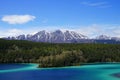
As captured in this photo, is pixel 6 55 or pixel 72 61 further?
pixel 6 55

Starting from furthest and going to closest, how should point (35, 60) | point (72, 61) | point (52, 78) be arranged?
point (35, 60) → point (72, 61) → point (52, 78)

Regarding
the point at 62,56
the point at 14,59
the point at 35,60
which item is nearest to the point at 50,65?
the point at 62,56

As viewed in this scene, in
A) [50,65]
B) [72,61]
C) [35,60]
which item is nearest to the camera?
[50,65]

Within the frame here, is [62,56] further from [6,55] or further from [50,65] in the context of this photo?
[6,55]

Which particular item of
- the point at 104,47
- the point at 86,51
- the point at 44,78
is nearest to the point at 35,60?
the point at 86,51

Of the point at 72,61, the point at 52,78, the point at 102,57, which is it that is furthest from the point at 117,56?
the point at 52,78

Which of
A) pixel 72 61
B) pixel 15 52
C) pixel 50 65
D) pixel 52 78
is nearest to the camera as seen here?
pixel 52 78

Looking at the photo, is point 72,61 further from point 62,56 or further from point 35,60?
point 35,60

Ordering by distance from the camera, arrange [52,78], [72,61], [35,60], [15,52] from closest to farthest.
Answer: [52,78] → [72,61] → [35,60] → [15,52]

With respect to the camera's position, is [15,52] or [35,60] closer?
[35,60]
